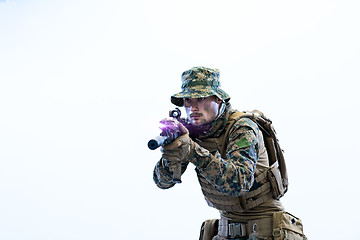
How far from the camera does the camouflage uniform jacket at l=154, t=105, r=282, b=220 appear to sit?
2.27 metres

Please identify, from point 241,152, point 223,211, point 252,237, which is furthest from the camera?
point 223,211

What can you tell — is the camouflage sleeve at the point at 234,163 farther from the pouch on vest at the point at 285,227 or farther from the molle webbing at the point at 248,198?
the pouch on vest at the point at 285,227

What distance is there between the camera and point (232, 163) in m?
2.35

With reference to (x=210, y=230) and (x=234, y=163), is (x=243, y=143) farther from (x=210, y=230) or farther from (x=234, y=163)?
(x=210, y=230)

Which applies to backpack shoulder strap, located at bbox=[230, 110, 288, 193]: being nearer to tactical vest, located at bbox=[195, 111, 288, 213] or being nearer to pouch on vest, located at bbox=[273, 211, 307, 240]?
tactical vest, located at bbox=[195, 111, 288, 213]

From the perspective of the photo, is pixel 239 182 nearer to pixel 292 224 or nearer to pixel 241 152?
pixel 241 152

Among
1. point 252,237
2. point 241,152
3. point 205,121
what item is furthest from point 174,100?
point 252,237

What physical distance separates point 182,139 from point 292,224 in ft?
3.45

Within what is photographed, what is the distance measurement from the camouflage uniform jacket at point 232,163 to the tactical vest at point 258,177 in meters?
0.05

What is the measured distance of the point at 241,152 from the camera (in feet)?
7.98

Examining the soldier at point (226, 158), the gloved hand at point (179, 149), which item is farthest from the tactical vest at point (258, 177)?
the gloved hand at point (179, 149)

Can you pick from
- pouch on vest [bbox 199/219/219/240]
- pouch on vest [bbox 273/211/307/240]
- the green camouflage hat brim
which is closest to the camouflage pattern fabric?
the green camouflage hat brim

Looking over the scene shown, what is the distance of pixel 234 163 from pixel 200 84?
62cm

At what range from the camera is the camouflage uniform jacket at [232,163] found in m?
2.27
